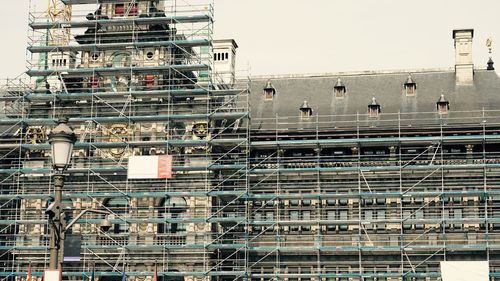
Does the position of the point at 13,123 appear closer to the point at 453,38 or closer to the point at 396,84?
the point at 396,84

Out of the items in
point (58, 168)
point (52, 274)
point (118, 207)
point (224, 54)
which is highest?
point (224, 54)

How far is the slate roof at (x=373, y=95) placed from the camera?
4925cm

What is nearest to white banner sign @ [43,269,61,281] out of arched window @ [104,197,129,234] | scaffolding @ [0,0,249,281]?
scaffolding @ [0,0,249,281]

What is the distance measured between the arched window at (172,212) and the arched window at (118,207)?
2076 millimetres

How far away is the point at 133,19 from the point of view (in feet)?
163

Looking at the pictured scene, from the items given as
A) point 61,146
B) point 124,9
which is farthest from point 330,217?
point 61,146

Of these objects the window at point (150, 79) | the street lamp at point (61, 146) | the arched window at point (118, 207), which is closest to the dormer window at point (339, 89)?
the window at point (150, 79)

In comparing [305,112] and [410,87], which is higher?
[410,87]

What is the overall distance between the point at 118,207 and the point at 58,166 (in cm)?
3641

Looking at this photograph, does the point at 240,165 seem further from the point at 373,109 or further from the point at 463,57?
the point at 463,57

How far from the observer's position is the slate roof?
49.2m

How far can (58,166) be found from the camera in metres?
13.9

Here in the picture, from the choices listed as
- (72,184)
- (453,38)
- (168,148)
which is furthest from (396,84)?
(72,184)

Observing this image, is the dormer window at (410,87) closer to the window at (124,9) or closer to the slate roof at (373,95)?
the slate roof at (373,95)
